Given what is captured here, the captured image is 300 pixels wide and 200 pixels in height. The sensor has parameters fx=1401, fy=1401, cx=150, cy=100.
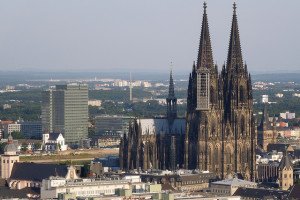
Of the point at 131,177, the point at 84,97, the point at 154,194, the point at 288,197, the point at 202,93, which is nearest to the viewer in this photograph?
the point at 154,194

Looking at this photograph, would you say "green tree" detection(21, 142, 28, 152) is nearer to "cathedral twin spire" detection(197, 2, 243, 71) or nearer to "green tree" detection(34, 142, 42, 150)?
"green tree" detection(34, 142, 42, 150)

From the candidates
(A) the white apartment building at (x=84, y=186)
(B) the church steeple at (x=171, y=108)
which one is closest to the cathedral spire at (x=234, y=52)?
(B) the church steeple at (x=171, y=108)

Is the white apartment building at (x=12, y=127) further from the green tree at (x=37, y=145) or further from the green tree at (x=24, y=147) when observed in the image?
the green tree at (x=24, y=147)

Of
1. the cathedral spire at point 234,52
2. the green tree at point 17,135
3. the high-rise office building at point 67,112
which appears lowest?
the green tree at point 17,135

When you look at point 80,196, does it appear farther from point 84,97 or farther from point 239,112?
point 84,97

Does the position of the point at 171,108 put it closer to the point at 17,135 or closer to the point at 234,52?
the point at 234,52

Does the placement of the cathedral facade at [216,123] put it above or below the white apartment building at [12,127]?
above

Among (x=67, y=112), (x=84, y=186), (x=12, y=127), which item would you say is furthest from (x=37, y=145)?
(x=84, y=186)

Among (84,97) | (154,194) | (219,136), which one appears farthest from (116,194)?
(84,97)
